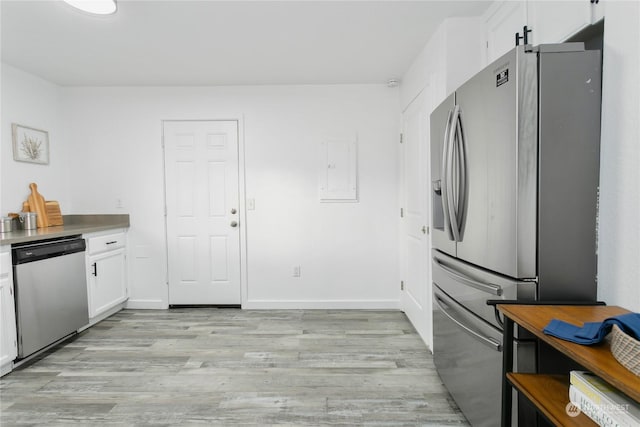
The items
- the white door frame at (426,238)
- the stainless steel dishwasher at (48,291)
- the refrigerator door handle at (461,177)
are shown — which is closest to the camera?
the refrigerator door handle at (461,177)

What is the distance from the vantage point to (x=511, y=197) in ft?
4.36

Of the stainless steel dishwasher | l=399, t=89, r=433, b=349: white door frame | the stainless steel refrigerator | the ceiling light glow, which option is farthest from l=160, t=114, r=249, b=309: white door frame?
the stainless steel refrigerator

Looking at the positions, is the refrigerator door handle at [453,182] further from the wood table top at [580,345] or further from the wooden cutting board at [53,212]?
the wooden cutting board at [53,212]

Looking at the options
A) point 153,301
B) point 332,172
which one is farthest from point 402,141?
point 153,301

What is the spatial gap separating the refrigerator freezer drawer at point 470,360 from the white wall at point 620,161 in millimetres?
478

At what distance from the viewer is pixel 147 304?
3.81 m

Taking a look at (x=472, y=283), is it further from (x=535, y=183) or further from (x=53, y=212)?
(x=53, y=212)

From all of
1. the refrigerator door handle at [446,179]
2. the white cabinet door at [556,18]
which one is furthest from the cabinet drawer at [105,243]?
the white cabinet door at [556,18]

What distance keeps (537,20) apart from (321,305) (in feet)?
10.1

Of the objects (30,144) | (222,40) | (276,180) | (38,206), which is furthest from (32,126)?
(276,180)

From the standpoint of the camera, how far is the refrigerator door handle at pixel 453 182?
1.71m

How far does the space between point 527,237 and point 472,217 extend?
0.32m

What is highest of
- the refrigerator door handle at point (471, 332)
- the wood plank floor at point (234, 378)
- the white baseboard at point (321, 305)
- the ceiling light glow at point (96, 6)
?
the ceiling light glow at point (96, 6)

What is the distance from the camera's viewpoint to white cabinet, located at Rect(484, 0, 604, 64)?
138cm
